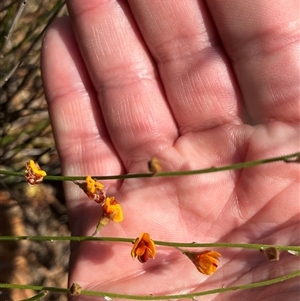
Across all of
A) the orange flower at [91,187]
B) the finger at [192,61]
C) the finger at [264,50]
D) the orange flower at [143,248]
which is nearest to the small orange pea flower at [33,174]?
the orange flower at [91,187]

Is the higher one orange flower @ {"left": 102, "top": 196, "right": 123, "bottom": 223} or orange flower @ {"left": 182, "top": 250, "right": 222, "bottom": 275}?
orange flower @ {"left": 102, "top": 196, "right": 123, "bottom": 223}

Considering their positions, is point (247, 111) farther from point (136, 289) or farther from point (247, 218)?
point (136, 289)

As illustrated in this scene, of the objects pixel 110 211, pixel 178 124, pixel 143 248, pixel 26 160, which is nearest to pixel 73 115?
pixel 178 124

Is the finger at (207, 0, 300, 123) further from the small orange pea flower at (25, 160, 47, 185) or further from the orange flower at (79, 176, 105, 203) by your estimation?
the small orange pea flower at (25, 160, 47, 185)

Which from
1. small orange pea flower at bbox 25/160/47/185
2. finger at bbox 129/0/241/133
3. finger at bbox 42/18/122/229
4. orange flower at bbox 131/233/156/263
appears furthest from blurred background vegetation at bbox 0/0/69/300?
orange flower at bbox 131/233/156/263

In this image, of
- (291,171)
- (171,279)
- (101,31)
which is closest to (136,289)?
(171,279)

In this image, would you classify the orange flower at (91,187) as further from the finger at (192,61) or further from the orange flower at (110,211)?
the finger at (192,61)
